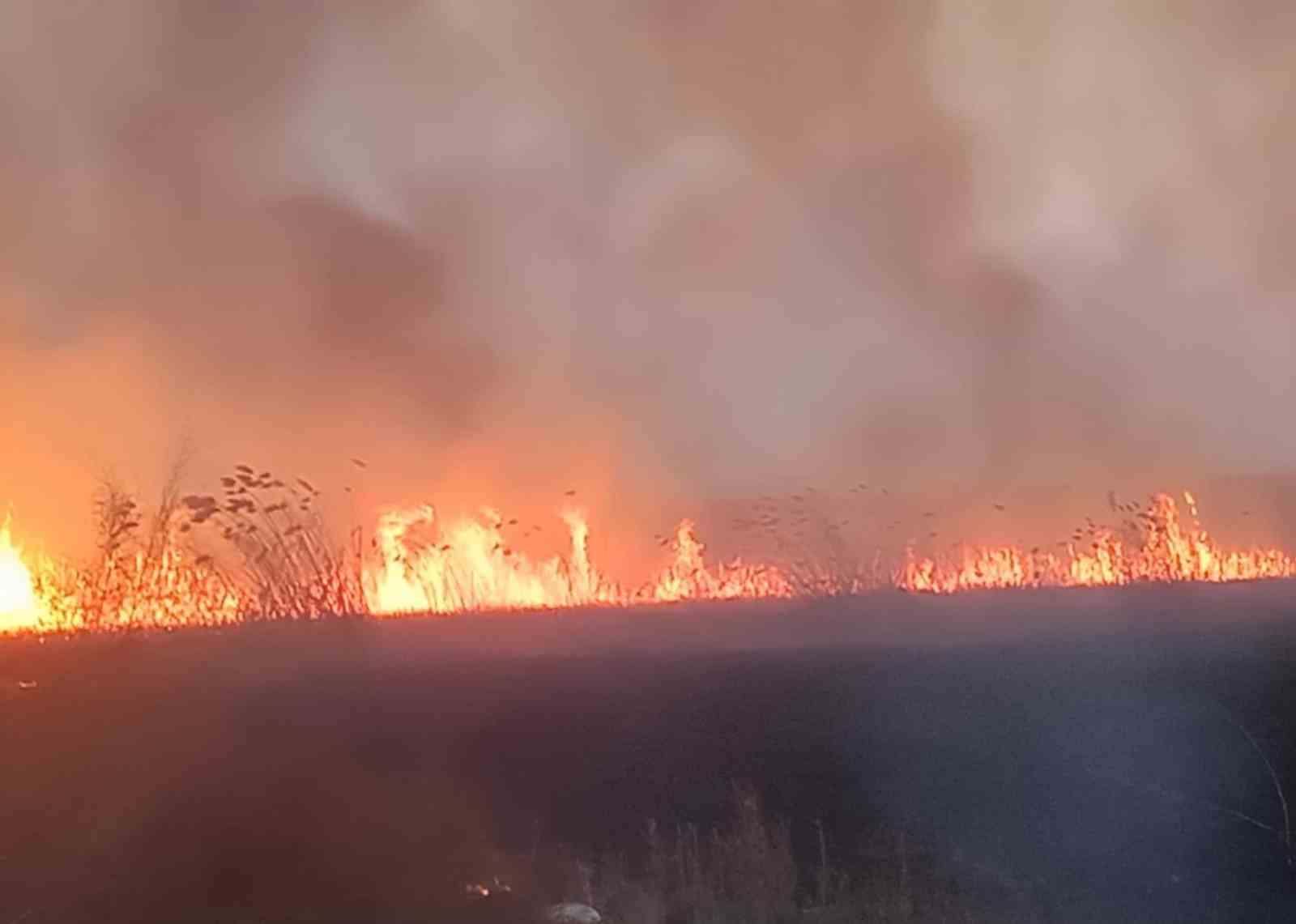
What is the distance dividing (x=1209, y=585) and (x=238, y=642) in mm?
61424

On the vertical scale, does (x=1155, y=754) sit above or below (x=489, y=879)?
above

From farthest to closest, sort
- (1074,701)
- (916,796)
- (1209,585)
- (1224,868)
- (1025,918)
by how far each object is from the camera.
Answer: (1209,585) → (1074,701) → (916,796) → (1224,868) → (1025,918)

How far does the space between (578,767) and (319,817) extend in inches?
338

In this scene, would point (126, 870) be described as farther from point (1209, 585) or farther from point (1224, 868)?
point (1209, 585)

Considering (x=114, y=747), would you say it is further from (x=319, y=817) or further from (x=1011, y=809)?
(x=1011, y=809)

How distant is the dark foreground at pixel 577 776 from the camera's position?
Result: 1738 centimetres

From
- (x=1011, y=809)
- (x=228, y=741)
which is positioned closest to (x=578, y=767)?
(x=228, y=741)

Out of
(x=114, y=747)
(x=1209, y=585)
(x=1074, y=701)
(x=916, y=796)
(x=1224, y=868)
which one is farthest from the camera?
(x=1209, y=585)

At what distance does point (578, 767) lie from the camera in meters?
28.2

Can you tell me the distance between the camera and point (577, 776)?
27.2 meters

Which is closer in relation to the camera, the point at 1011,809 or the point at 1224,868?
the point at 1224,868

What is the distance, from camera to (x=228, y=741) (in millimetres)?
25938

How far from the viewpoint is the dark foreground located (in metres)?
17.4

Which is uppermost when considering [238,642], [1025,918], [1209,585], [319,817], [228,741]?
[1209,585]
